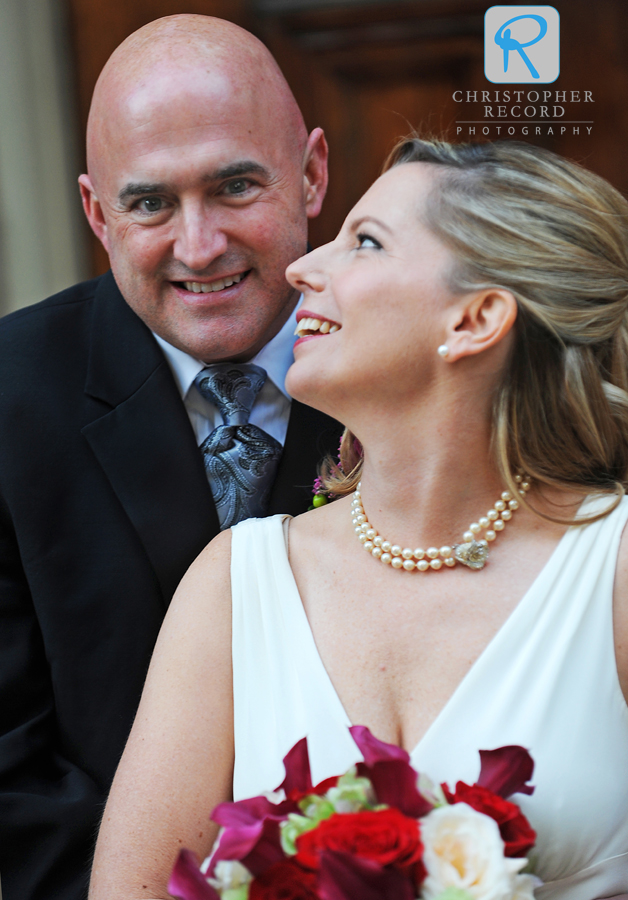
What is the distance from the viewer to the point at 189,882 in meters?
0.99

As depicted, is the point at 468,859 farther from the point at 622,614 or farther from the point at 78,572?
the point at 78,572

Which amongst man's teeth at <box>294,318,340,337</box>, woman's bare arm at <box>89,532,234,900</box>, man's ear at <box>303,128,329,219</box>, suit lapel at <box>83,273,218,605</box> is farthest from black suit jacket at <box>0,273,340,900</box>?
man's ear at <box>303,128,329,219</box>

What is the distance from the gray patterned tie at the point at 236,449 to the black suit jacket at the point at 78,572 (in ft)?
0.10

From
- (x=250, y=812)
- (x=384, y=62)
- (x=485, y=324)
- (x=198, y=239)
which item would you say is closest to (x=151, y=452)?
(x=198, y=239)

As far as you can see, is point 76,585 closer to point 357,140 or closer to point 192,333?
point 192,333

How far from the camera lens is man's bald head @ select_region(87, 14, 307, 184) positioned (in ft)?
5.50

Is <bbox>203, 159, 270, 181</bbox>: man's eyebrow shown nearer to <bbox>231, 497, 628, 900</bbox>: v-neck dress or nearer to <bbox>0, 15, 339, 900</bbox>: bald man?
<bbox>0, 15, 339, 900</bbox>: bald man

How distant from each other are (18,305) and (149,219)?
979mm

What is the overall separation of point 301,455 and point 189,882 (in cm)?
96

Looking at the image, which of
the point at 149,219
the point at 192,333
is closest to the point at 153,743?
the point at 192,333

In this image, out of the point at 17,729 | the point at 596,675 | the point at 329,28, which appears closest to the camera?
the point at 596,675

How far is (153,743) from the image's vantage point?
1365mm

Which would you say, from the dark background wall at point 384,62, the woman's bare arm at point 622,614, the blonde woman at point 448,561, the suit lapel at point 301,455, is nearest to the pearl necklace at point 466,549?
the blonde woman at point 448,561

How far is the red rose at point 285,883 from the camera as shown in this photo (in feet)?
3.22
